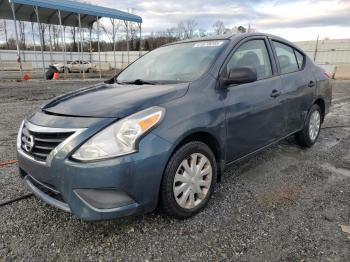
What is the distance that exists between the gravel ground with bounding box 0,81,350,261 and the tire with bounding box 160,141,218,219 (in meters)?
0.15

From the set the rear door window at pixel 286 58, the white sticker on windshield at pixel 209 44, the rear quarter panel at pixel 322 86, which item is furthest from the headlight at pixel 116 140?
the rear quarter panel at pixel 322 86

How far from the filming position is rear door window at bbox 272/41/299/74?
4.19 metres

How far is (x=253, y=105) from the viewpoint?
343 centimetres

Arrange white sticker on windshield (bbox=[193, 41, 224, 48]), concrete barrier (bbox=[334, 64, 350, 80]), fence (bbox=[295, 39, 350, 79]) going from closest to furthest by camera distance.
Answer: white sticker on windshield (bbox=[193, 41, 224, 48]), concrete barrier (bbox=[334, 64, 350, 80]), fence (bbox=[295, 39, 350, 79])

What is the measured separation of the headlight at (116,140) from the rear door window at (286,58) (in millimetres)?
2536

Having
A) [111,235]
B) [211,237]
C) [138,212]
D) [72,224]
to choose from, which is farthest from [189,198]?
[72,224]

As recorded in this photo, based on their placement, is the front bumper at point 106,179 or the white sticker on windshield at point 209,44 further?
the white sticker on windshield at point 209,44

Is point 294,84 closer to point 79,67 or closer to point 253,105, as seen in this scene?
point 253,105

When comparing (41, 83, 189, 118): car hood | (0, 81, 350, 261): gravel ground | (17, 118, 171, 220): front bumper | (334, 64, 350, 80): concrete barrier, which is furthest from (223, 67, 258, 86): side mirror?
(334, 64, 350, 80): concrete barrier

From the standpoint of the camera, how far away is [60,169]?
232 centimetres

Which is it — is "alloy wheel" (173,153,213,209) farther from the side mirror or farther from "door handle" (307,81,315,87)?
"door handle" (307,81,315,87)

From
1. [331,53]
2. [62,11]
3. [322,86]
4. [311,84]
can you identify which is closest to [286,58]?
[311,84]

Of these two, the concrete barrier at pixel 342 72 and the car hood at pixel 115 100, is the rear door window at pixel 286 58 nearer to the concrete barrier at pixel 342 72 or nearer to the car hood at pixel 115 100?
the car hood at pixel 115 100

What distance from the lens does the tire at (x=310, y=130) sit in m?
4.79
